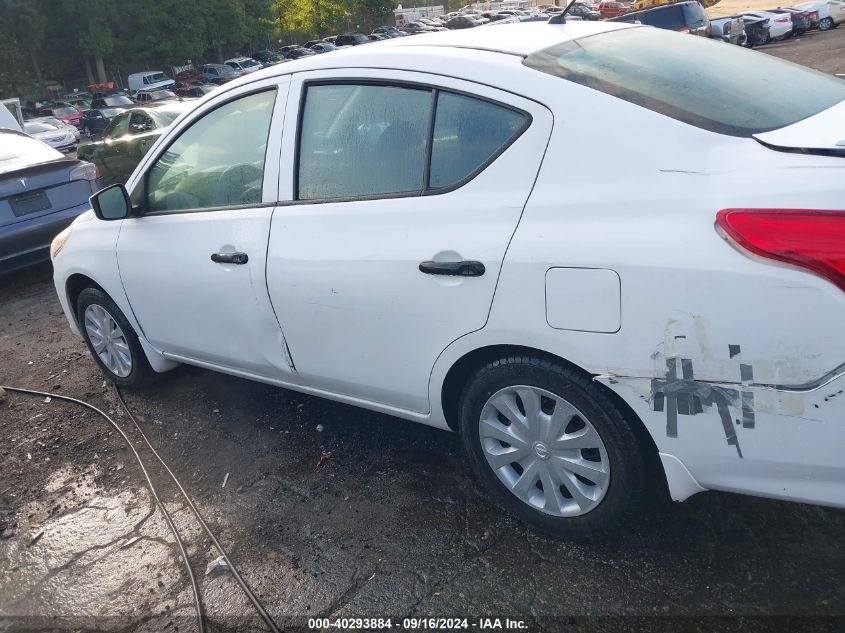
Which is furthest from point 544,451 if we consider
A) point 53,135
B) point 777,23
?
point 777,23

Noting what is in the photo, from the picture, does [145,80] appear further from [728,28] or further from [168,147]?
[168,147]

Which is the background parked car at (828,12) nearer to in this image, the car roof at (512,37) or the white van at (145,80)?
the car roof at (512,37)

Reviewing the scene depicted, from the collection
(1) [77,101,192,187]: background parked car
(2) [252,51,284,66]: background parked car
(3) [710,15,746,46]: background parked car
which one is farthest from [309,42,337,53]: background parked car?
(1) [77,101,192,187]: background parked car

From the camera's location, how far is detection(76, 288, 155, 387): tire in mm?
4234

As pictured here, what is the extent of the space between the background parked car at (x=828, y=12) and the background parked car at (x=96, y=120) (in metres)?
29.7

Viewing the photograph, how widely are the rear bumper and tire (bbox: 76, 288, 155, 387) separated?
2410 mm

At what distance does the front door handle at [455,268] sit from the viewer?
8.02 feet

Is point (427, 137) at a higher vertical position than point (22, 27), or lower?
higher

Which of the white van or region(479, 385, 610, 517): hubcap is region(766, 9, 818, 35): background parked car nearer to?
region(479, 385, 610, 517): hubcap

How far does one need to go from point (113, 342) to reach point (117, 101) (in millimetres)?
32419

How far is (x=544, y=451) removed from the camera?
2.59 meters

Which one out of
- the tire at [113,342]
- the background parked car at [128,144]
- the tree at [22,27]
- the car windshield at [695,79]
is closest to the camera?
the car windshield at [695,79]

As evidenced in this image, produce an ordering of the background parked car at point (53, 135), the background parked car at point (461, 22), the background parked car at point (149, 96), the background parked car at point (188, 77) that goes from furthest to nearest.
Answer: the background parked car at point (461, 22) → the background parked car at point (188, 77) → the background parked car at point (149, 96) → the background parked car at point (53, 135)

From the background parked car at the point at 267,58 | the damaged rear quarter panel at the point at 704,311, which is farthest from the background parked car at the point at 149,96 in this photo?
the damaged rear quarter panel at the point at 704,311
